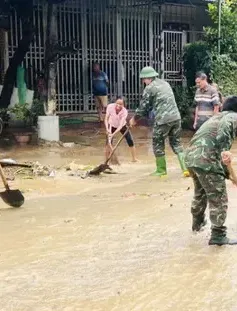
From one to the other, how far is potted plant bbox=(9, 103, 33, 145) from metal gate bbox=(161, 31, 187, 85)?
5.49m

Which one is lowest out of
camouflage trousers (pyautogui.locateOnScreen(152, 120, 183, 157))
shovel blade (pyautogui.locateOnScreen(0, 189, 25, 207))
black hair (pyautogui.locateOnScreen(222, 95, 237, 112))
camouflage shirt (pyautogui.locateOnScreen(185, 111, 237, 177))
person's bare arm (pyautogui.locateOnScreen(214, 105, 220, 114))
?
shovel blade (pyautogui.locateOnScreen(0, 189, 25, 207))

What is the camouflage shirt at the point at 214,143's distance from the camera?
5.30 meters

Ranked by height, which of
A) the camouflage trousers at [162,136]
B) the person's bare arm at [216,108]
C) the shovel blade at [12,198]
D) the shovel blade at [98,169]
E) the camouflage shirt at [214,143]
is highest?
the camouflage shirt at [214,143]

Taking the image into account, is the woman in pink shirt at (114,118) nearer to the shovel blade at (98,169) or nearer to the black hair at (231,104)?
the shovel blade at (98,169)

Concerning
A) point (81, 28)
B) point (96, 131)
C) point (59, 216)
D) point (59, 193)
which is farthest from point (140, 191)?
point (81, 28)

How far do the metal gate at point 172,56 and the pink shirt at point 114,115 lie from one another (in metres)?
7.59

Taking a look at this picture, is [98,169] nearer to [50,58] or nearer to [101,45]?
[50,58]

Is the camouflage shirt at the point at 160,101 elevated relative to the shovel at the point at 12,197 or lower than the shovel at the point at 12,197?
elevated

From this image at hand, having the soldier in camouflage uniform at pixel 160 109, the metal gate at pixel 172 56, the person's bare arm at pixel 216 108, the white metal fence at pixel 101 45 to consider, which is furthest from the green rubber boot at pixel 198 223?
the metal gate at pixel 172 56

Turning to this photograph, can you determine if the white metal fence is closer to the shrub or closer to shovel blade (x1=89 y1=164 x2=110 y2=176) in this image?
the shrub

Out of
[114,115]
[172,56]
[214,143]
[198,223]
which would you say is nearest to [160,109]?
[114,115]

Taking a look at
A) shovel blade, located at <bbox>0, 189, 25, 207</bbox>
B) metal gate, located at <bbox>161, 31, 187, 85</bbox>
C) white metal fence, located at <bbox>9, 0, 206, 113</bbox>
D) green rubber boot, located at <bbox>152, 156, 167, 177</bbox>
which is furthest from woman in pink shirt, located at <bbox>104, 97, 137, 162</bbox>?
metal gate, located at <bbox>161, 31, 187, 85</bbox>

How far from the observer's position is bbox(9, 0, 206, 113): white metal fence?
15.5 m

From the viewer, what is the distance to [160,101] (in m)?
9.34
